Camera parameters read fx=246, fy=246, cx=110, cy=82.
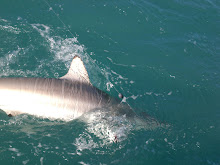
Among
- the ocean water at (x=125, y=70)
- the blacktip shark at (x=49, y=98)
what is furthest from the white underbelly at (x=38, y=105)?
the ocean water at (x=125, y=70)

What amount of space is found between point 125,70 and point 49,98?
17.3 ft

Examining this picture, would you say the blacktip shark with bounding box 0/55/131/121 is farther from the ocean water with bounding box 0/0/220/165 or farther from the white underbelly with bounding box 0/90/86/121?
the ocean water with bounding box 0/0/220/165

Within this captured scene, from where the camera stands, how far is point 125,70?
13453 millimetres

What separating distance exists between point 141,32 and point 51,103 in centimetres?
917

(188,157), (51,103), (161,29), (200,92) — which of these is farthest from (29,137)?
(161,29)

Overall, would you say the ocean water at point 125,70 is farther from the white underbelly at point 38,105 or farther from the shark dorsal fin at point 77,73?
the shark dorsal fin at point 77,73

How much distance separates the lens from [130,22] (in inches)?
661

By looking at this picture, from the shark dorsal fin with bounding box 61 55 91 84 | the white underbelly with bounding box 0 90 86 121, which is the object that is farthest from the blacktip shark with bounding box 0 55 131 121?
the shark dorsal fin with bounding box 61 55 91 84

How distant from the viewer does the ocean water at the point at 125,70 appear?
9305 mm

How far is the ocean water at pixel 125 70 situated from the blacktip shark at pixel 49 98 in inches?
19.8

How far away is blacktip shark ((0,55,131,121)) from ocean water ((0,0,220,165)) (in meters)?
0.50

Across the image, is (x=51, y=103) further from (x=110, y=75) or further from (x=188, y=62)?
(x=188, y=62)

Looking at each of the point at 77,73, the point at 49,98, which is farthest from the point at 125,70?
the point at 49,98

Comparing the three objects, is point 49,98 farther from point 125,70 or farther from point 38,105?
point 125,70
